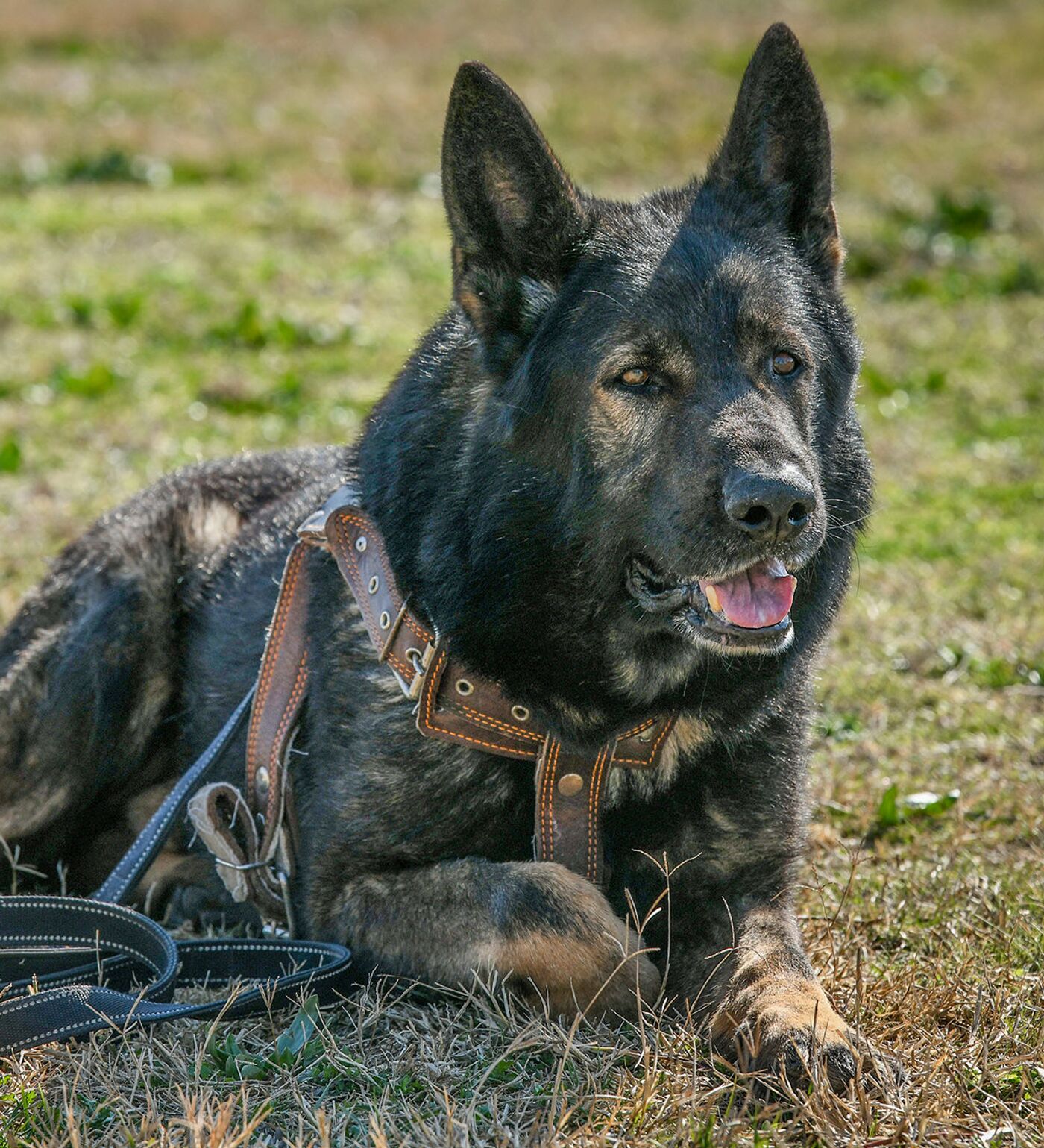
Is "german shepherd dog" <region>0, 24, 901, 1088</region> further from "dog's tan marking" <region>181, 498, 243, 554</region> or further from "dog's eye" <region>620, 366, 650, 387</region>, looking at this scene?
"dog's tan marking" <region>181, 498, 243, 554</region>

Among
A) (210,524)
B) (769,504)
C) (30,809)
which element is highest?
(769,504)

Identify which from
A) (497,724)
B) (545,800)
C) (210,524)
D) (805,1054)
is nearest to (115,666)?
(210,524)

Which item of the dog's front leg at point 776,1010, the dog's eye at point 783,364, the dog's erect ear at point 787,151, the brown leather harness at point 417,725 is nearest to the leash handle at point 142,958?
the brown leather harness at point 417,725

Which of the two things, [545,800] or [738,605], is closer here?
[738,605]

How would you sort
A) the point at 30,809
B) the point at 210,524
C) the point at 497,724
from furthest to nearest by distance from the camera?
1. the point at 210,524
2. the point at 30,809
3. the point at 497,724

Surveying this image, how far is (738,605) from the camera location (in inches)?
119

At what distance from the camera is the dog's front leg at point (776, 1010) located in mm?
2734

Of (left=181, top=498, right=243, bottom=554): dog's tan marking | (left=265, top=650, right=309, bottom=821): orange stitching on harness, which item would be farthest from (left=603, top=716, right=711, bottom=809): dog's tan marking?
(left=181, top=498, right=243, bottom=554): dog's tan marking

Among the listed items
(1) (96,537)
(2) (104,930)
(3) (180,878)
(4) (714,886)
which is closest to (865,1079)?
(4) (714,886)

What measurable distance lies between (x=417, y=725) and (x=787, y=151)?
1.70m

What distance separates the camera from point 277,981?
3064mm

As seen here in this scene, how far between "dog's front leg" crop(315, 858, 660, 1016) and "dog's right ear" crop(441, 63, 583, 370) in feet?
3.93

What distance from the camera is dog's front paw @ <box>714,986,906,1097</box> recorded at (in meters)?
2.72

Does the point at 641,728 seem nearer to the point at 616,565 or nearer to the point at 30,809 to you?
the point at 616,565
